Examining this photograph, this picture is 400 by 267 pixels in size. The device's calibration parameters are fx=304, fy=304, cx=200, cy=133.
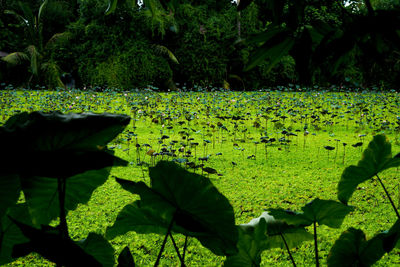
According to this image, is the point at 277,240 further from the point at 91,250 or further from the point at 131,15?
the point at 131,15

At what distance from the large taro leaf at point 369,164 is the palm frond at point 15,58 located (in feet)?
42.5

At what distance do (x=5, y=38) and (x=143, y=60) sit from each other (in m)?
7.38

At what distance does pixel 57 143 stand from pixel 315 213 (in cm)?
58

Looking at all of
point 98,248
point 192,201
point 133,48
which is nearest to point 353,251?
point 192,201

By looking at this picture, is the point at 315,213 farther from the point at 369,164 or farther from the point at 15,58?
the point at 15,58

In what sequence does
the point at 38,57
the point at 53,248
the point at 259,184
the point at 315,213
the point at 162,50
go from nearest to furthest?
the point at 53,248
the point at 315,213
the point at 259,184
the point at 162,50
the point at 38,57

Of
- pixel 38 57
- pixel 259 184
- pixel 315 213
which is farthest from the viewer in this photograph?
pixel 38 57

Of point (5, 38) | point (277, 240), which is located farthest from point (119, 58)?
point (277, 240)

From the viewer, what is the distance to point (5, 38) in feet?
45.5

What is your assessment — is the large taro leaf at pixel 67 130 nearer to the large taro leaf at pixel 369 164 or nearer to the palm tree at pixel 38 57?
the large taro leaf at pixel 369 164

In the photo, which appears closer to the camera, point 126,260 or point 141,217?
point 126,260

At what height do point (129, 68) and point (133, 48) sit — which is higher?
point (133, 48)

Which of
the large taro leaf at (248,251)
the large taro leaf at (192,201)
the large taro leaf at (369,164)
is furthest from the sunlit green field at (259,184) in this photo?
the large taro leaf at (192,201)

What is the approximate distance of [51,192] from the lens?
596 millimetres
